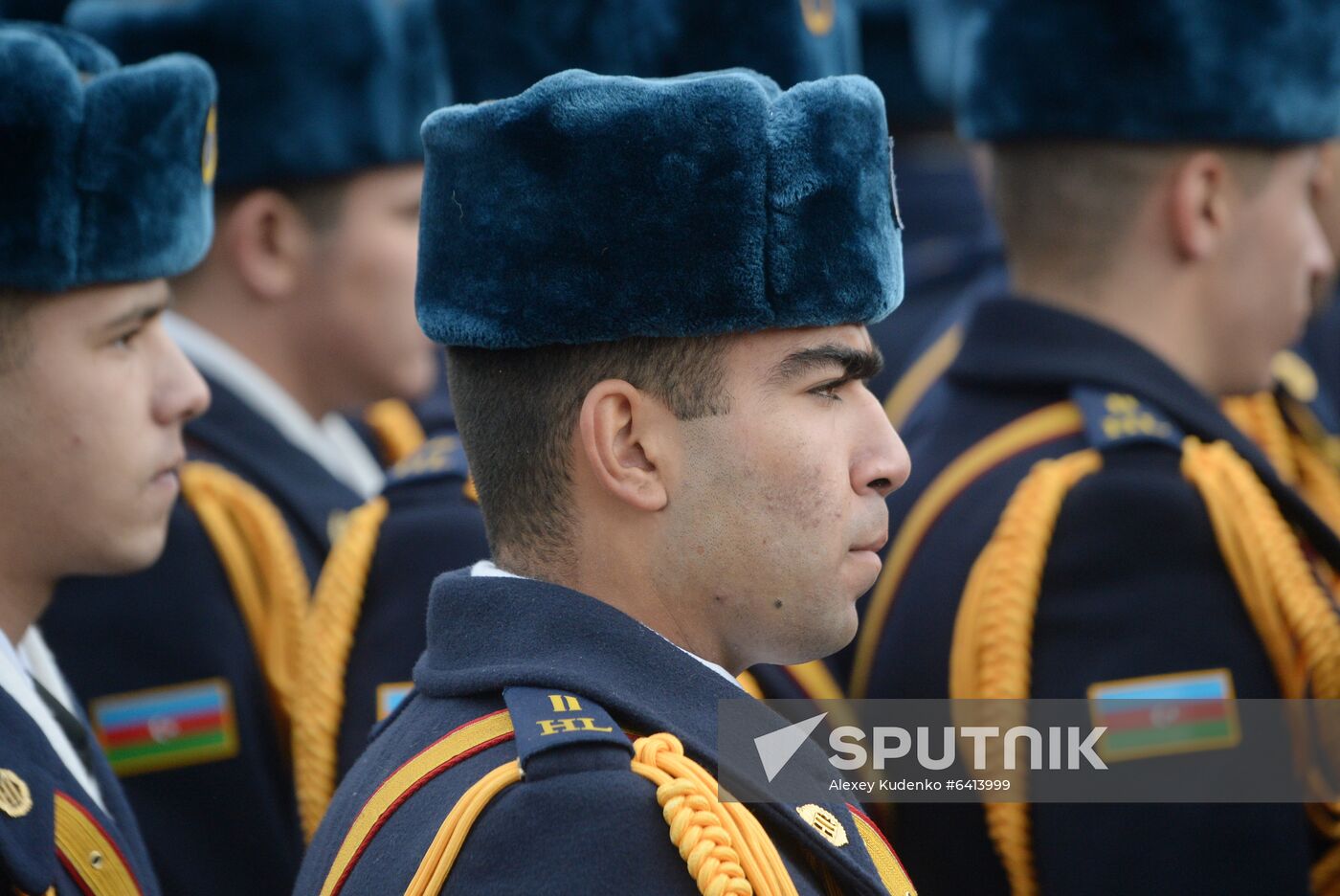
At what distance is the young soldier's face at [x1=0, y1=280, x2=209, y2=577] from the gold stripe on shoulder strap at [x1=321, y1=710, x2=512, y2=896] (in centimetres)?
78

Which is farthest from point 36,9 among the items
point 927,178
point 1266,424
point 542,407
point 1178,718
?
point 1178,718

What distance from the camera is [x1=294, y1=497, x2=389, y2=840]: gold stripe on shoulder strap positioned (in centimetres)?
287

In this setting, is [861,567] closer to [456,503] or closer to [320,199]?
[456,503]

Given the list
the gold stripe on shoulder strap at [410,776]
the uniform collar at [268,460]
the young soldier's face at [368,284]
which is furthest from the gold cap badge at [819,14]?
the gold stripe on shoulder strap at [410,776]

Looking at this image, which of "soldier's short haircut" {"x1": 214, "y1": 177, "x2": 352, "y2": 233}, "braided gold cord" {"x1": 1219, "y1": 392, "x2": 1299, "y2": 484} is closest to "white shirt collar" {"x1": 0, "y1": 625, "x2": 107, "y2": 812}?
"soldier's short haircut" {"x1": 214, "y1": 177, "x2": 352, "y2": 233}

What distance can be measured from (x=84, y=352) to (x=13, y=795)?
657 mm

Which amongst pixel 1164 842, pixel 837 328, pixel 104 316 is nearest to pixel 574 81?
pixel 837 328

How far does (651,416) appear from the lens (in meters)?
1.95

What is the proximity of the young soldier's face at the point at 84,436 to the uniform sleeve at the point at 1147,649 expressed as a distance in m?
1.37

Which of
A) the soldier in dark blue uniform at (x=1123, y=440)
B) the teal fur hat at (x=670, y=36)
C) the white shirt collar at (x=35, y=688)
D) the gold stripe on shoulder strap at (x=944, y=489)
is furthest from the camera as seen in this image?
the teal fur hat at (x=670, y=36)

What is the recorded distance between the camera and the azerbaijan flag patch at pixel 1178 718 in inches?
106

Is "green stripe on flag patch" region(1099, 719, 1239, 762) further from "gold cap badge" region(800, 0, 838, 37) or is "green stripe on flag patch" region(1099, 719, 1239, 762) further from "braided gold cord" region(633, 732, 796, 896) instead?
"gold cap badge" region(800, 0, 838, 37)

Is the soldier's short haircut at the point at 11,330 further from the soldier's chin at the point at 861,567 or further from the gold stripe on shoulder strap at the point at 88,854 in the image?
the soldier's chin at the point at 861,567

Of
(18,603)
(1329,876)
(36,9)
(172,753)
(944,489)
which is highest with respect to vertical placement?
(36,9)
